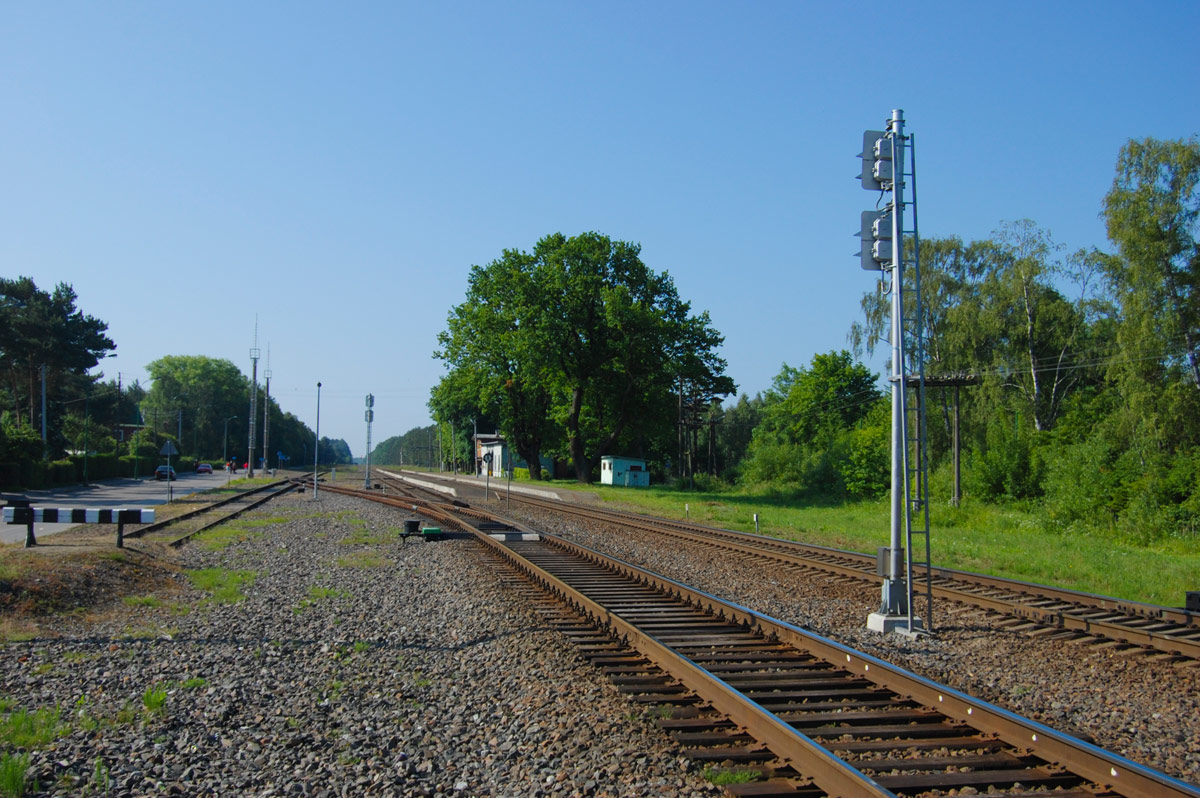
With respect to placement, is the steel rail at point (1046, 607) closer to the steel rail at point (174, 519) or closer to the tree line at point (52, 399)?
the steel rail at point (174, 519)

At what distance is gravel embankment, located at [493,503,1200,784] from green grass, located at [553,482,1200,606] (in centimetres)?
446

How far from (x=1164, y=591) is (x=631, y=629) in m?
9.37

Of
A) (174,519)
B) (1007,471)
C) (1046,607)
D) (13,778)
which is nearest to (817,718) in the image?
(13,778)

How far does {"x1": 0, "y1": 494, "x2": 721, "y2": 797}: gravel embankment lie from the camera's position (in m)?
5.11

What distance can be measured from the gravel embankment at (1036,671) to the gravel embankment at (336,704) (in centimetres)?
294

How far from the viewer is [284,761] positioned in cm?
543

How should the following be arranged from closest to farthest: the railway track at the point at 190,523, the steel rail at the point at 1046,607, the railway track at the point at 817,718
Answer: the railway track at the point at 817,718 < the steel rail at the point at 1046,607 < the railway track at the point at 190,523

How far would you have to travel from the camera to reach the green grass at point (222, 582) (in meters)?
11.9

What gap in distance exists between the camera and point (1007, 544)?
21.2 meters

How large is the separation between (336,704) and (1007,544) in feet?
61.5

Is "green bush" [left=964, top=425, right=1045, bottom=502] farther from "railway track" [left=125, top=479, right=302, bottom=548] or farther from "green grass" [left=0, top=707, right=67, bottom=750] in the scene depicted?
"green grass" [left=0, top=707, right=67, bottom=750]

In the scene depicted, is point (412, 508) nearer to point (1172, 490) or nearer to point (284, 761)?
point (1172, 490)

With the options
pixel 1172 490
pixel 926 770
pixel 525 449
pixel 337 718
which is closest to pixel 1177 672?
pixel 926 770

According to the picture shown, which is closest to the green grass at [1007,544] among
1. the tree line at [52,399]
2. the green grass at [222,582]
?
the green grass at [222,582]
